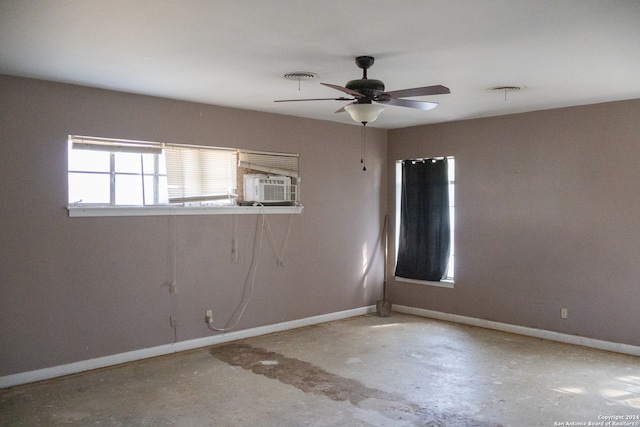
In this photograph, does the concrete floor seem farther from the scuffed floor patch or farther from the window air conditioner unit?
the window air conditioner unit

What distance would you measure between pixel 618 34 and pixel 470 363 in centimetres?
298

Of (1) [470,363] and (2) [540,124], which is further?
(2) [540,124]

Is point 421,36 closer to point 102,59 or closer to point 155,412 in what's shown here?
point 102,59

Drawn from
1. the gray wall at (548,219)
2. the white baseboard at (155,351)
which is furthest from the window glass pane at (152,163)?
the gray wall at (548,219)

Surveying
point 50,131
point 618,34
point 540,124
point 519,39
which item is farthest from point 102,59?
point 540,124

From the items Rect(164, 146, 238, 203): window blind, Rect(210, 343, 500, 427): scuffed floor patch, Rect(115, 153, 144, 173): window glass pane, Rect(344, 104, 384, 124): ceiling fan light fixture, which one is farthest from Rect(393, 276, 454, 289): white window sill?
Rect(115, 153, 144, 173): window glass pane

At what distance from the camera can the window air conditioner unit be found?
5484 millimetres

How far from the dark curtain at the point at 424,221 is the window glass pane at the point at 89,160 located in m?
3.85

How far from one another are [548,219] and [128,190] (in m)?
4.43

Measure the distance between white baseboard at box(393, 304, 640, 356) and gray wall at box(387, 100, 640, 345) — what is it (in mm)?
59

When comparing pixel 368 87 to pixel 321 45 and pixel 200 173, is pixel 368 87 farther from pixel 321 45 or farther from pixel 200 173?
pixel 200 173

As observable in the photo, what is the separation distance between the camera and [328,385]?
13.0 feet

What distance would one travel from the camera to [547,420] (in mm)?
3336

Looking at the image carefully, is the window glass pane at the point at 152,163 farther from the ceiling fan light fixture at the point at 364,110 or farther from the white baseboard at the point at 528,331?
the white baseboard at the point at 528,331
